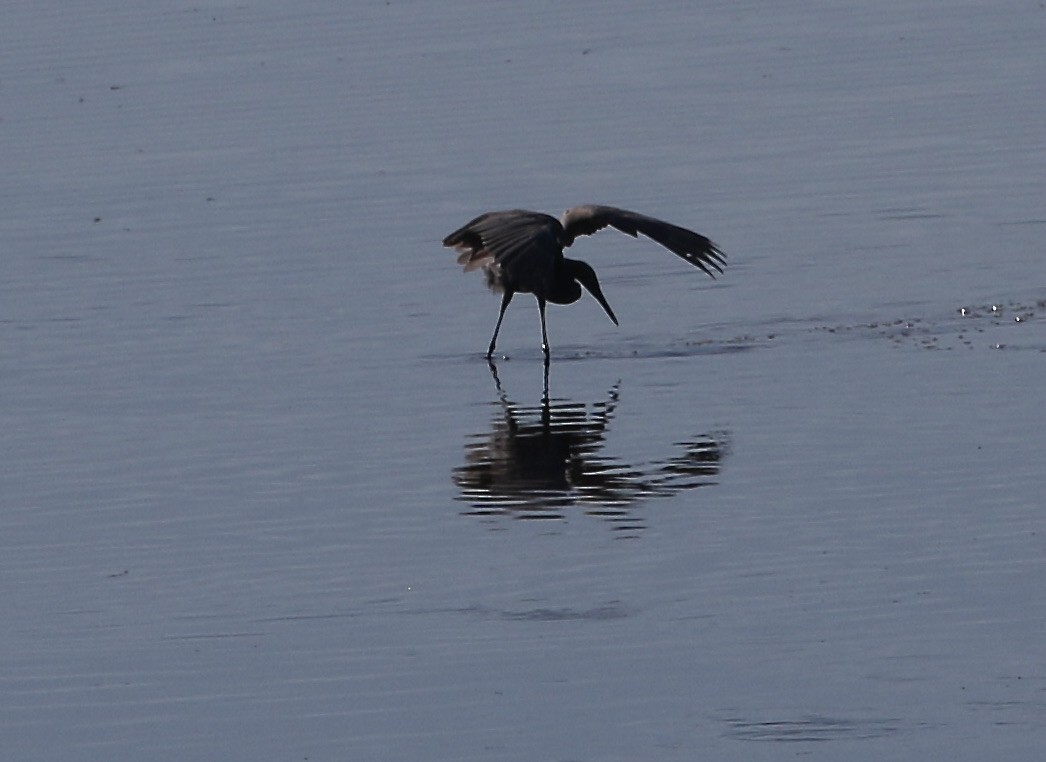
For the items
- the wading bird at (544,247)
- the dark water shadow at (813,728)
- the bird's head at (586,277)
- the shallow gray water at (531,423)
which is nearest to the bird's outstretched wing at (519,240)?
the wading bird at (544,247)

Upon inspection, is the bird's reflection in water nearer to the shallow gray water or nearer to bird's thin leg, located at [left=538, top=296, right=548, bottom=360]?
the shallow gray water

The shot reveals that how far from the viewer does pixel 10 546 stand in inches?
468

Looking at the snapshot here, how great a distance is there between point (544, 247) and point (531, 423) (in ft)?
6.86

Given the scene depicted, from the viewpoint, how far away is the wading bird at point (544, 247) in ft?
52.6

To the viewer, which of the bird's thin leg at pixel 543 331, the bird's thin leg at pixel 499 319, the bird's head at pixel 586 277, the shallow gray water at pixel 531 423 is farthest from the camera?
the bird's head at pixel 586 277

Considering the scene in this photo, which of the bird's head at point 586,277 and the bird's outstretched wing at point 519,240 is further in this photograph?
the bird's head at point 586,277

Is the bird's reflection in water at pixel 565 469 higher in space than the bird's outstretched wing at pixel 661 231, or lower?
lower

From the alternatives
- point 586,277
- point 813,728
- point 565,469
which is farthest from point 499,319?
point 813,728

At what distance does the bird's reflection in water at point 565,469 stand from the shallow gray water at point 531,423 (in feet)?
0.11

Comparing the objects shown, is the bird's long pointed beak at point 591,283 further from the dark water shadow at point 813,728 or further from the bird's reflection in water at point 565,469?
the dark water shadow at point 813,728

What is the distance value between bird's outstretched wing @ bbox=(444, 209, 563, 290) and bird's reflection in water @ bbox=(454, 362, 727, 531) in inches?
68.5

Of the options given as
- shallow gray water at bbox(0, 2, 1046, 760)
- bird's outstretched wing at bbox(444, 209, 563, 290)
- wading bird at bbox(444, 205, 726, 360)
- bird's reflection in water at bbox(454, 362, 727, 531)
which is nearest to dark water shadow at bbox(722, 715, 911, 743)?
shallow gray water at bbox(0, 2, 1046, 760)

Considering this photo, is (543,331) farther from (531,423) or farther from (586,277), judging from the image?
(531,423)

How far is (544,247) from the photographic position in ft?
52.9
